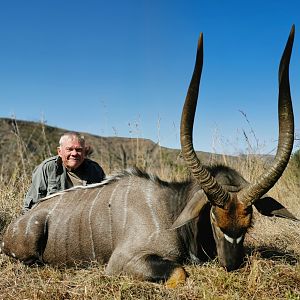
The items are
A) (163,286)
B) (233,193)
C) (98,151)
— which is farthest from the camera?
(98,151)

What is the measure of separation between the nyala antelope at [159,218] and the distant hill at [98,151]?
4.34 feet

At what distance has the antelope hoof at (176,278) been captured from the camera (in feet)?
10.8

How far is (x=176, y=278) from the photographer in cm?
333

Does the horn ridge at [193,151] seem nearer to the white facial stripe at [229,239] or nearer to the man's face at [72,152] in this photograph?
the white facial stripe at [229,239]

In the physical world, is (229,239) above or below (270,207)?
below

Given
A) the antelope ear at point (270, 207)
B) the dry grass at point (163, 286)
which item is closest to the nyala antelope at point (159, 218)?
the antelope ear at point (270, 207)

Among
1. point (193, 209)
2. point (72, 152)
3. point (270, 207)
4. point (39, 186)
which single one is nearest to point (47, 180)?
point (39, 186)

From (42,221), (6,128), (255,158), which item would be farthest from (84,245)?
(6,128)

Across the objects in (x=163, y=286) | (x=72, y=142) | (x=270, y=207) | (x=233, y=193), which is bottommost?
(x=163, y=286)

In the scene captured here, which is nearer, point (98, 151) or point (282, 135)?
point (282, 135)

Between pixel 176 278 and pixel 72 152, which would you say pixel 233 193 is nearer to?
pixel 176 278

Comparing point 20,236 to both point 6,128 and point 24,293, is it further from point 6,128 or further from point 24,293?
point 6,128

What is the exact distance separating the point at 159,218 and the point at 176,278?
0.71 m

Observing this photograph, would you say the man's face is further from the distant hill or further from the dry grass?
the distant hill
